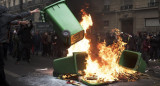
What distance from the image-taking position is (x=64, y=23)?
6.24 m

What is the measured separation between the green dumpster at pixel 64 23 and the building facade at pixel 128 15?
1340 cm

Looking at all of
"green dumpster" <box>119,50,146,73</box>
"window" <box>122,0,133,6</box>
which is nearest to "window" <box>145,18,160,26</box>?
"window" <box>122,0,133,6</box>

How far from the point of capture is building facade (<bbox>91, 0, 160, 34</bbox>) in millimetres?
20953

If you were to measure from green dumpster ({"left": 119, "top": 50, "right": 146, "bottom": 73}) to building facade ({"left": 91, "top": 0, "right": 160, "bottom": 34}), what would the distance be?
41.6 ft

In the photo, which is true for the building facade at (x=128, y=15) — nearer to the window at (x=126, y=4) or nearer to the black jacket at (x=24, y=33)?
the window at (x=126, y=4)

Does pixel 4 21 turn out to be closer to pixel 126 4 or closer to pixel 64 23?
pixel 64 23

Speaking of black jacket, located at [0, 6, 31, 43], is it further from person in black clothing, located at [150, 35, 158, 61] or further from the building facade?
the building facade

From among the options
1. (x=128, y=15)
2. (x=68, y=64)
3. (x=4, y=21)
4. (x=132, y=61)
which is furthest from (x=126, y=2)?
(x=4, y=21)

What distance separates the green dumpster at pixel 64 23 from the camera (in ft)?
20.1

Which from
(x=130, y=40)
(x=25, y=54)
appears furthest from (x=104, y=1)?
(x=25, y=54)

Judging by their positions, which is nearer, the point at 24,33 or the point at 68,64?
the point at 68,64

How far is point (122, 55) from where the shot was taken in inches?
303

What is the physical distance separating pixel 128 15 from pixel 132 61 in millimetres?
16608

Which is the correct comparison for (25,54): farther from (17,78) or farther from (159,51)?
(159,51)
